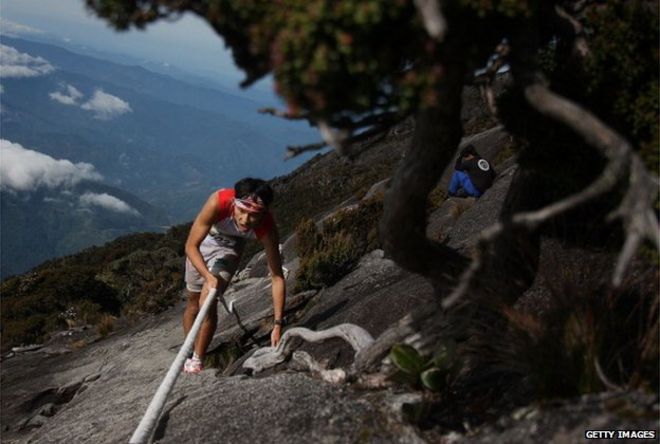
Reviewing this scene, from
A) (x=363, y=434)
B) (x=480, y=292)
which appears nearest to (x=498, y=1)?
(x=480, y=292)

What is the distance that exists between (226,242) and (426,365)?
11.2 feet

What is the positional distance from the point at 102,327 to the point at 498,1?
16.3 meters

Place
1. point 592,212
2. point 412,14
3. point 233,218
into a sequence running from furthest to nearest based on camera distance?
point 233,218
point 592,212
point 412,14

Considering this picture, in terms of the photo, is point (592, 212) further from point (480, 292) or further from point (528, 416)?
point (528, 416)

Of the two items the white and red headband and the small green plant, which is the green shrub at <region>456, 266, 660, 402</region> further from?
the white and red headband

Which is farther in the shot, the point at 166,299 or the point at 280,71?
the point at 166,299

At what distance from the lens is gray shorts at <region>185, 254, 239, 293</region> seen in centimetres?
699

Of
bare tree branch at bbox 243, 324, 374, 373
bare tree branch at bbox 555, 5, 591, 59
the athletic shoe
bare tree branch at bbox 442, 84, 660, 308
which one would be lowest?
the athletic shoe

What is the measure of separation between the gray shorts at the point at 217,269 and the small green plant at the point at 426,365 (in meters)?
3.10

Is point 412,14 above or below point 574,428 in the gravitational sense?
above

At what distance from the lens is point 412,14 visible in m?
2.87

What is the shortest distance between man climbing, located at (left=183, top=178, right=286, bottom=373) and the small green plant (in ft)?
8.07

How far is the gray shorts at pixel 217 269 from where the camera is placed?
22.9 ft

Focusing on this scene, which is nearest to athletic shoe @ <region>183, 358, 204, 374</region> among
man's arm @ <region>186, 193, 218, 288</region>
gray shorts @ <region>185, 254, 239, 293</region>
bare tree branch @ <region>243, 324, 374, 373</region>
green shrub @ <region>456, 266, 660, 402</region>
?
bare tree branch @ <region>243, 324, 374, 373</region>
